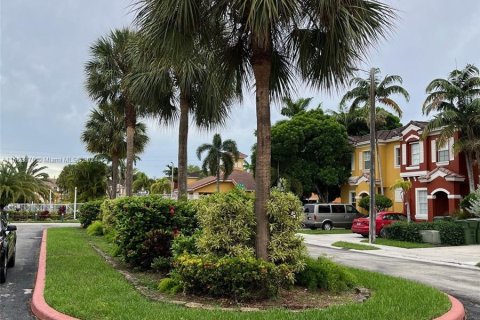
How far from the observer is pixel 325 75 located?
9.23 m

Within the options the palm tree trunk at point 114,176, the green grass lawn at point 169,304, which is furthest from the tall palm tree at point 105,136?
the green grass lawn at point 169,304

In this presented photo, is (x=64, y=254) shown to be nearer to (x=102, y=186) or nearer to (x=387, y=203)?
(x=387, y=203)

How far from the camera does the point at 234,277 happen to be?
762 cm

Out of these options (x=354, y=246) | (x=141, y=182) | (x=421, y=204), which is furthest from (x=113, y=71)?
(x=141, y=182)

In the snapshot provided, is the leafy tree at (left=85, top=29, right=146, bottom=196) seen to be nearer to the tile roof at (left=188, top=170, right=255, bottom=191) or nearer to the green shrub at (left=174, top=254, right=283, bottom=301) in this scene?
the green shrub at (left=174, top=254, right=283, bottom=301)

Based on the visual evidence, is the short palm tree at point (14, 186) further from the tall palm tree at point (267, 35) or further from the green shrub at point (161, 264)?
the tall palm tree at point (267, 35)

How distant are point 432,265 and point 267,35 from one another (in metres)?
10.5

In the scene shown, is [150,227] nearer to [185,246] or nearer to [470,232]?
[185,246]

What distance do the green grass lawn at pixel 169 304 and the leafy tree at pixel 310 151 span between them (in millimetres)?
27710

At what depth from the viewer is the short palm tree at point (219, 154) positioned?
56500mm

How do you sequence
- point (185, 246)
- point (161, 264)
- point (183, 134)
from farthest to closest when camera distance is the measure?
point (183, 134)
point (161, 264)
point (185, 246)

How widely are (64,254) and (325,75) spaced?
30.0ft

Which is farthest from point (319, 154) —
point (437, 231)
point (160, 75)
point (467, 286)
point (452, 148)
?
point (467, 286)

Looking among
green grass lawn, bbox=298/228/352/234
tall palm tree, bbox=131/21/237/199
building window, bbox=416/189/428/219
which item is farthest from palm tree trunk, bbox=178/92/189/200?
building window, bbox=416/189/428/219
